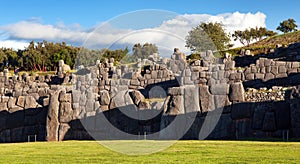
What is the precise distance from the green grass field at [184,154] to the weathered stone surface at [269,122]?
1980 mm

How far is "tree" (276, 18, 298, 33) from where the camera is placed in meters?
91.5

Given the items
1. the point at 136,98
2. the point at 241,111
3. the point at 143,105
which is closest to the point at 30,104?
the point at 136,98

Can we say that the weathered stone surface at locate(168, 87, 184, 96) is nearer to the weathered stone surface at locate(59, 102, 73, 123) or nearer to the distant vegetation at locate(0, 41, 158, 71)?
the weathered stone surface at locate(59, 102, 73, 123)

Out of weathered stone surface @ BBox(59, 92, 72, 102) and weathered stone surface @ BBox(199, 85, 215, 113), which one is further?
weathered stone surface @ BBox(59, 92, 72, 102)

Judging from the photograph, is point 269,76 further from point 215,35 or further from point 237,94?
point 215,35

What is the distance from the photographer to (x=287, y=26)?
91938 mm

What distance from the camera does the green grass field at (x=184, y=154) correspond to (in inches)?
527

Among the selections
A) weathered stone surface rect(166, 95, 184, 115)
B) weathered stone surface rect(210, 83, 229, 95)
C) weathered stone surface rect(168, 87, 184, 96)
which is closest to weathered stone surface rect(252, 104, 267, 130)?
weathered stone surface rect(210, 83, 229, 95)

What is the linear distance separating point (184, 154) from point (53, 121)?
972cm

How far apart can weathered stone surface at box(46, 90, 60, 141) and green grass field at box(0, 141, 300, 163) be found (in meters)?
4.47

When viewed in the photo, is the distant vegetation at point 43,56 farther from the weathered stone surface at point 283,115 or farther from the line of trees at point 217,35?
the weathered stone surface at point 283,115

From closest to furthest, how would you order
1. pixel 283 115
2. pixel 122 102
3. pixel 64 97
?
pixel 283 115
pixel 122 102
pixel 64 97

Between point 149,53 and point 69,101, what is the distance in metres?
28.5

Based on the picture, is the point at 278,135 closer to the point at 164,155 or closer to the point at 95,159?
the point at 164,155
